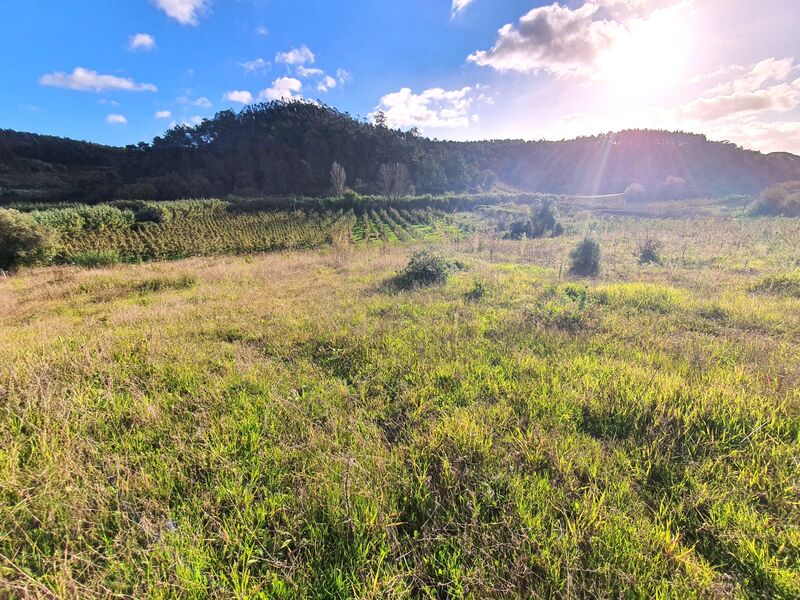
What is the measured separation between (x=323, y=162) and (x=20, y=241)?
226 feet

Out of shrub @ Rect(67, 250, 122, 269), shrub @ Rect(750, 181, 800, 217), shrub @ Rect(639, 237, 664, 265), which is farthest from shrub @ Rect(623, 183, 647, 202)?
shrub @ Rect(67, 250, 122, 269)

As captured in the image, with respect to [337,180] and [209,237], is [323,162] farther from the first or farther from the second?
[209,237]

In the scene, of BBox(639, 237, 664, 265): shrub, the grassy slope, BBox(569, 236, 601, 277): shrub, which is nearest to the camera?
the grassy slope

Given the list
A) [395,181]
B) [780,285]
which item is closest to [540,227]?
[780,285]

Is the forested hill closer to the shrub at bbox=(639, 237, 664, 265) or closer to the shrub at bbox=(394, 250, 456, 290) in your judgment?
the shrub at bbox=(639, 237, 664, 265)

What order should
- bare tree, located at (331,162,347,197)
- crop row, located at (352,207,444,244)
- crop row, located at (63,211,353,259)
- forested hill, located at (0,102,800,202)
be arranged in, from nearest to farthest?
1. crop row, located at (63,211,353,259)
2. crop row, located at (352,207,444,244)
3. bare tree, located at (331,162,347,197)
4. forested hill, located at (0,102,800,202)

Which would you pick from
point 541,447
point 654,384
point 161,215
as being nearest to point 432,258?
point 654,384

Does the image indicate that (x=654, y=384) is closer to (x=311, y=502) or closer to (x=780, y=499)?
(x=780, y=499)

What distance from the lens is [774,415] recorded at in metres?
2.99

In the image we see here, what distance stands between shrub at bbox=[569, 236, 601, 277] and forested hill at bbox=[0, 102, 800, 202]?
6062 cm

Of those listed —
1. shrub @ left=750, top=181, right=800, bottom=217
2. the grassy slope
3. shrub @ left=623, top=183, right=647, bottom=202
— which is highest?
shrub @ left=623, top=183, right=647, bottom=202

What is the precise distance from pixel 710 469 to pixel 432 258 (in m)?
8.03

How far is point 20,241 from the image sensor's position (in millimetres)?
17672

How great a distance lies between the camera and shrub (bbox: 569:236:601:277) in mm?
11062
